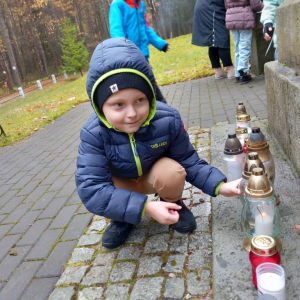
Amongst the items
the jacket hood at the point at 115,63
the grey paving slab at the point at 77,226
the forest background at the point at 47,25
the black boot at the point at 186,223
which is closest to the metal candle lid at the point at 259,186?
the black boot at the point at 186,223

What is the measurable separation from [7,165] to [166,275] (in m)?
3.71

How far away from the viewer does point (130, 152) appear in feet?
6.49

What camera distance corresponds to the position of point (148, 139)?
2.00m

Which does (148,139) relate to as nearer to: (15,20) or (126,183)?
(126,183)

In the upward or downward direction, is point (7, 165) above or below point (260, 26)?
below

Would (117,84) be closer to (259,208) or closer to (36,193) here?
(259,208)

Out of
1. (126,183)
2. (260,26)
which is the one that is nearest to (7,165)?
(126,183)

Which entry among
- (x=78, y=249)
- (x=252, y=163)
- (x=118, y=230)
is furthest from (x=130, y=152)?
(x=78, y=249)

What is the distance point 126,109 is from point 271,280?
1111mm

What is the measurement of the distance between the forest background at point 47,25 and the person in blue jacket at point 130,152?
26.2m

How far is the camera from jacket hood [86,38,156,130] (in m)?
1.71

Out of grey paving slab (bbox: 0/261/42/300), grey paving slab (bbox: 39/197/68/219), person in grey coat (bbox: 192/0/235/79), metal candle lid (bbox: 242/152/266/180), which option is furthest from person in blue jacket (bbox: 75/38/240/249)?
person in grey coat (bbox: 192/0/235/79)

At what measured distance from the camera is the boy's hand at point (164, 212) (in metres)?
1.68

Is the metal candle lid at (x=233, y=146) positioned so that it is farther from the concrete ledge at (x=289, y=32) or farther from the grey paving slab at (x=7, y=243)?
the grey paving slab at (x=7, y=243)
